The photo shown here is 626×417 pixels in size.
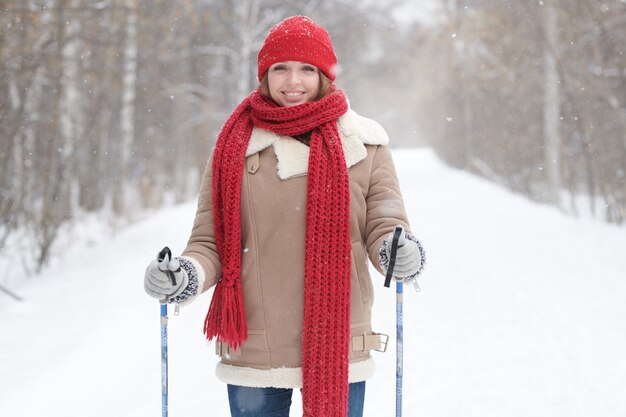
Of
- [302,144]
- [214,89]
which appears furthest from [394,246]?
[214,89]

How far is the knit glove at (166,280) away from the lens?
209 cm

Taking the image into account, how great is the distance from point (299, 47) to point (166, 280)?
81 cm

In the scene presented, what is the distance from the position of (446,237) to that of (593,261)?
213cm

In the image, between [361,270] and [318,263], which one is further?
[361,270]

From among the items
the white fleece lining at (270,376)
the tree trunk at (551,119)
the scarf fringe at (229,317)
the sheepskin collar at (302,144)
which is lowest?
the white fleece lining at (270,376)

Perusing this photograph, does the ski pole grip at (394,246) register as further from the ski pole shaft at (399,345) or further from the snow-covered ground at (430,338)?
the snow-covered ground at (430,338)

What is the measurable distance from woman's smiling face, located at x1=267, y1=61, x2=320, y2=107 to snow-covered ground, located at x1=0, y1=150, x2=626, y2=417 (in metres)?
2.43

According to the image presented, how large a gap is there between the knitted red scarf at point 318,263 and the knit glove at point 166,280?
153 millimetres

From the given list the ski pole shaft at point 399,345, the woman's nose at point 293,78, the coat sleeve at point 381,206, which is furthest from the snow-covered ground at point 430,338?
the woman's nose at point 293,78

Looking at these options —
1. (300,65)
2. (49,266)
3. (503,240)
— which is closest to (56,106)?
(49,266)

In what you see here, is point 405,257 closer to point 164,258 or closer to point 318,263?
point 318,263

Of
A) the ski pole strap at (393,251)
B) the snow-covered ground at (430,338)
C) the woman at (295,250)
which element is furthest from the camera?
the snow-covered ground at (430,338)

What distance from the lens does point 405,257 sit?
7.04 feet

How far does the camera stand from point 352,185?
2242 mm
